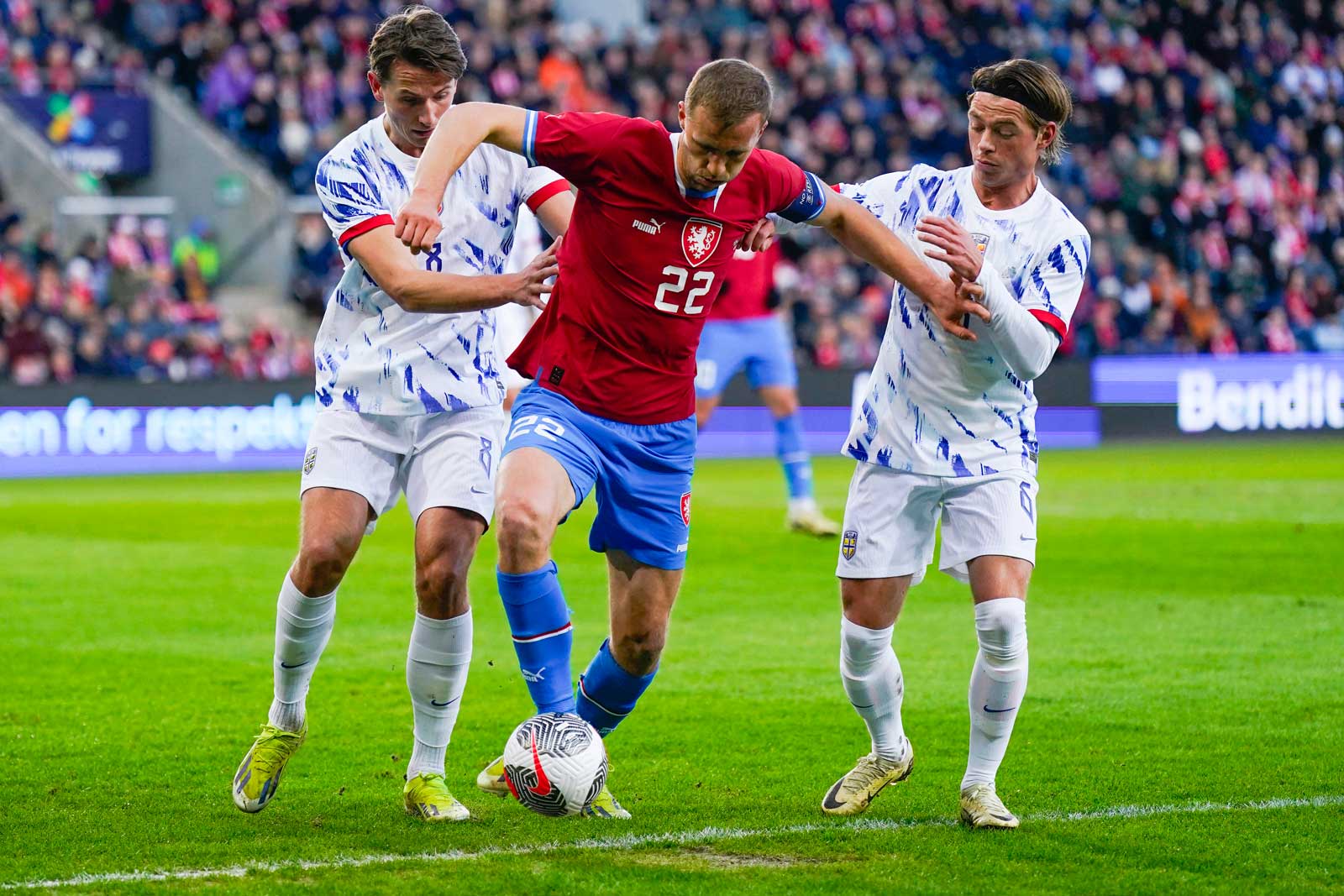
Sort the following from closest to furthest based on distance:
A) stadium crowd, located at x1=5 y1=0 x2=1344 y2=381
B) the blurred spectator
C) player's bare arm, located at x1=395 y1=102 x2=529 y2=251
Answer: player's bare arm, located at x1=395 y1=102 x2=529 y2=251
the blurred spectator
stadium crowd, located at x1=5 y1=0 x2=1344 y2=381

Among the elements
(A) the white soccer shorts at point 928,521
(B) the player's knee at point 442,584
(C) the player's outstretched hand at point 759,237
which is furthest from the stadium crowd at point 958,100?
(B) the player's knee at point 442,584

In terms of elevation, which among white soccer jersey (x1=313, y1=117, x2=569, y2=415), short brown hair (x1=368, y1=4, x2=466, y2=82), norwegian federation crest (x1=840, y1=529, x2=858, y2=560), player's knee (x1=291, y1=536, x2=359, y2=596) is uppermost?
short brown hair (x1=368, y1=4, x2=466, y2=82)

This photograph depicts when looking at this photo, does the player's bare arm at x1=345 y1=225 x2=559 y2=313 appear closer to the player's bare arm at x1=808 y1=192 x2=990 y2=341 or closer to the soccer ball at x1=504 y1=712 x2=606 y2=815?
the player's bare arm at x1=808 y1=192 x2=990 y2=341

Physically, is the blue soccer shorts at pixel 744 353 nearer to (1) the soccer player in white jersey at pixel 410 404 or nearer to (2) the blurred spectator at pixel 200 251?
(1) the soccer player in white jersey at pixel 410 404

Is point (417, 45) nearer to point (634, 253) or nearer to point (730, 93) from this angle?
point (634, 253)

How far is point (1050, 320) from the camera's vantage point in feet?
17.8

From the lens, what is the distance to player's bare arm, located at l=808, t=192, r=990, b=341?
532 centimetres

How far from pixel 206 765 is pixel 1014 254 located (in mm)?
3257

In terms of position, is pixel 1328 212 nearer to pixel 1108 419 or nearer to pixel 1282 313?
pixel 1282 313

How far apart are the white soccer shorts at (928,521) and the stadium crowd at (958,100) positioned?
703 inches

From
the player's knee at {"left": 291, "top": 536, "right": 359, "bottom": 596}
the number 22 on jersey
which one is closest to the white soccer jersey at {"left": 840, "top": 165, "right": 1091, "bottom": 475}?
the number 22 on jersey

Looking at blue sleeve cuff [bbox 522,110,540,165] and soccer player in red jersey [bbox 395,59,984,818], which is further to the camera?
blue sleeve cuff [bbox 522,110,540,165]

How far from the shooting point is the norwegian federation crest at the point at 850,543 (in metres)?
5.54

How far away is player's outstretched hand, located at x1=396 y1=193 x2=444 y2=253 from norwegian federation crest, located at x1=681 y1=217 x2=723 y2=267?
797 mm
